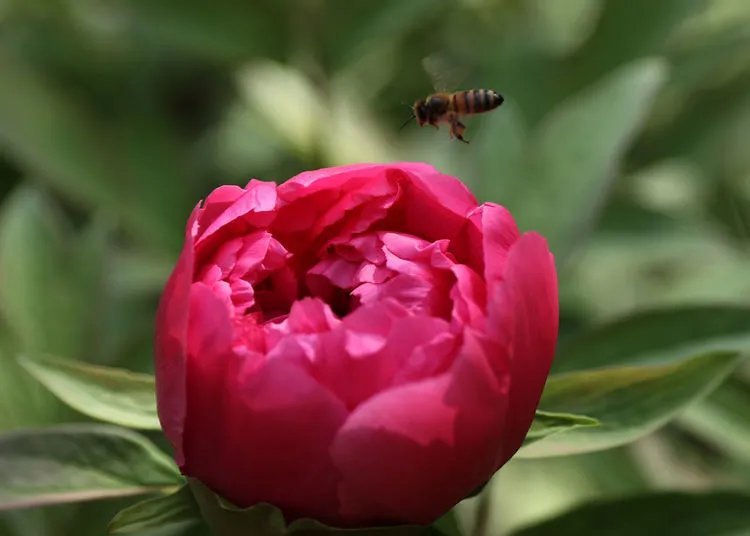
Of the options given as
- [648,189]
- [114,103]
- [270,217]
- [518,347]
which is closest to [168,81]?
[114,103]

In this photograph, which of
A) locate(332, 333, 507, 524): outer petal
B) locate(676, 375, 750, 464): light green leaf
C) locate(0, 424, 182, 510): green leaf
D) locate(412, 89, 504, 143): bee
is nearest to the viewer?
locate(332, 333, 507, 524): outer petal

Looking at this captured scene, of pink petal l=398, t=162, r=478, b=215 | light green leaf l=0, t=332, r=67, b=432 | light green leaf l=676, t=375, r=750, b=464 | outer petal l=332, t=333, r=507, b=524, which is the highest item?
pink petal l=398, t=162, r=478, b=215

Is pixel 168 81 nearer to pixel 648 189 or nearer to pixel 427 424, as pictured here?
pixel 648 189

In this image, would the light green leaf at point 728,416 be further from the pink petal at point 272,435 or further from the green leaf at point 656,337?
the pink petal at point 272,435

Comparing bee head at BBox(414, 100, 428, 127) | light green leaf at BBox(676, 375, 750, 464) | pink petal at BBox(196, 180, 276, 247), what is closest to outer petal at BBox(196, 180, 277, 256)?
pink petal at BBox(196, 180, 276, 247)

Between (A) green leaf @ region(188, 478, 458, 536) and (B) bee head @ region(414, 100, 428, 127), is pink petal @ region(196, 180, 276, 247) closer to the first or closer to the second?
(A) green leaf @ region(188, 478, 458, 536)

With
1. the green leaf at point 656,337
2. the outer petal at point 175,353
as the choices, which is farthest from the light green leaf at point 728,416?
the outer petal at point 175,353

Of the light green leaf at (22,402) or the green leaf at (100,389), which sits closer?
the green leaf at (100,389)
